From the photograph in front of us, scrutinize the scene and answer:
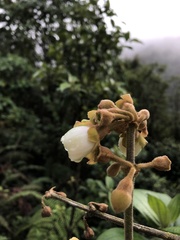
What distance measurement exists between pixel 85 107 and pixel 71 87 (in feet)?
0.48

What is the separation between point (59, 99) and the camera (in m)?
2.46

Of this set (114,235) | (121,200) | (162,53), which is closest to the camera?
(121,200)

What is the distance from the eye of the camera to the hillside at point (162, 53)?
2367mm

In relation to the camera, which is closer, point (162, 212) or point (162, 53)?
point (162, 212)

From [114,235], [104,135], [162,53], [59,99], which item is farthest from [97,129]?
[162,53]

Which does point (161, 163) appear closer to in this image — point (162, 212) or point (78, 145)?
point (78, 145)

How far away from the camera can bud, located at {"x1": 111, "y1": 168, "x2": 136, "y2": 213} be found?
0.30 meters

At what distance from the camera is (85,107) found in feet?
6.10

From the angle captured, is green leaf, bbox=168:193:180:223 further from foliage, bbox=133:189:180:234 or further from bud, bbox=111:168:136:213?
bud, bbox=111:168:136:213

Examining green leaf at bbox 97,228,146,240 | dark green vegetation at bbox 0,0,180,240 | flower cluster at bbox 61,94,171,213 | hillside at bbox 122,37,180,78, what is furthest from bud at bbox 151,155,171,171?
hillside at bbox 122,37,180,78

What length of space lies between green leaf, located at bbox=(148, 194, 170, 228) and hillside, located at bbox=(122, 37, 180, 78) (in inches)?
63.7

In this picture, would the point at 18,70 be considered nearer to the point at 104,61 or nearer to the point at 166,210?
the point at 104,61

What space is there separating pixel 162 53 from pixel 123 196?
8.26ft

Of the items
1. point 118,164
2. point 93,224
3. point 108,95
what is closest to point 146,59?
point 108,95
